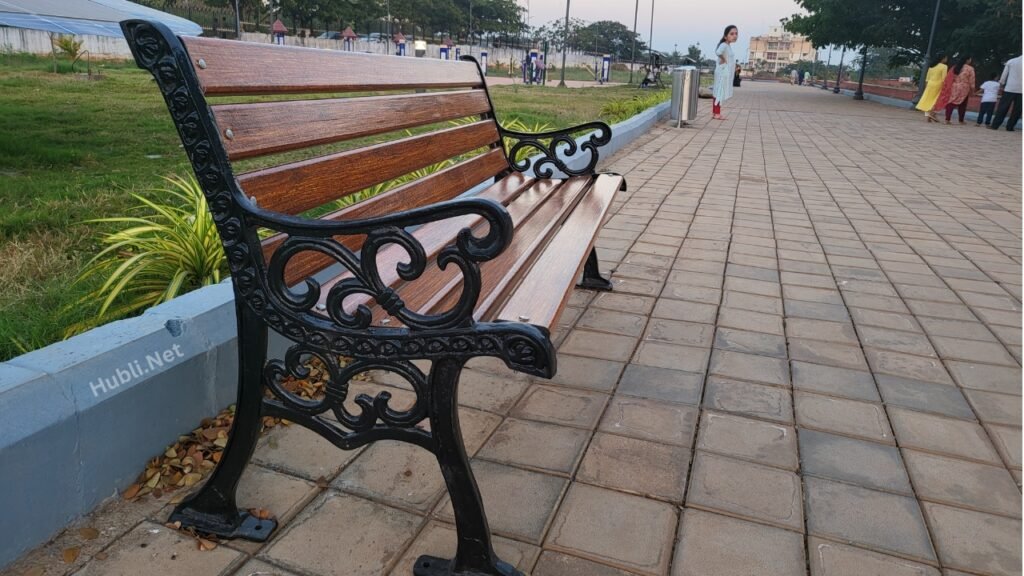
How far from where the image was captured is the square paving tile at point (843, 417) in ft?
7.78

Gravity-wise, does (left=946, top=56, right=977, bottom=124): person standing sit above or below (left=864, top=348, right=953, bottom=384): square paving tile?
above

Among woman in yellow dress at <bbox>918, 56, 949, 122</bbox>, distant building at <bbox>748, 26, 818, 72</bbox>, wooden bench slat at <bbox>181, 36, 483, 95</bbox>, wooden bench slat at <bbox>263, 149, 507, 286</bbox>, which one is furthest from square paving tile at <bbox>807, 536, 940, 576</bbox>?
distant building at <bbox>748, 26, 818, 72</bbox>

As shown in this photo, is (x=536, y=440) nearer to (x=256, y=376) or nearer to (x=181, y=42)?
(x=256, y=376)

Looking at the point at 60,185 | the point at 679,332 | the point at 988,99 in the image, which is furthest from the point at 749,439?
the point at 988,99

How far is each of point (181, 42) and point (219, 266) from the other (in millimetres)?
1476

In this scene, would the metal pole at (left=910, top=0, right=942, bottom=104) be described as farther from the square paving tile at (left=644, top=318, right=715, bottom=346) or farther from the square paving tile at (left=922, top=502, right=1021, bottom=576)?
the square paving tile at (left=922, top=502, right=1021, bottom=576)

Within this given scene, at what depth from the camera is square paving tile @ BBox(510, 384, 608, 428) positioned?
2408mm

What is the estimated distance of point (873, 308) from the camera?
3.58 meters

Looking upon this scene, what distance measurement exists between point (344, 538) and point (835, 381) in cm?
193

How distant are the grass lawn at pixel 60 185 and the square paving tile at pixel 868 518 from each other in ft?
7.61

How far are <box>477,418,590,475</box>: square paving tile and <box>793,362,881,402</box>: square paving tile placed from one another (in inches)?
38.5

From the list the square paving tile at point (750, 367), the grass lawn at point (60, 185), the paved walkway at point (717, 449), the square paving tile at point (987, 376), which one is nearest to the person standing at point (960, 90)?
the grass lawn at point (60, 185)

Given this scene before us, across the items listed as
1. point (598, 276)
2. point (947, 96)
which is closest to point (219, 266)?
point (598, 276)

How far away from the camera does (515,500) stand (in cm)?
195
